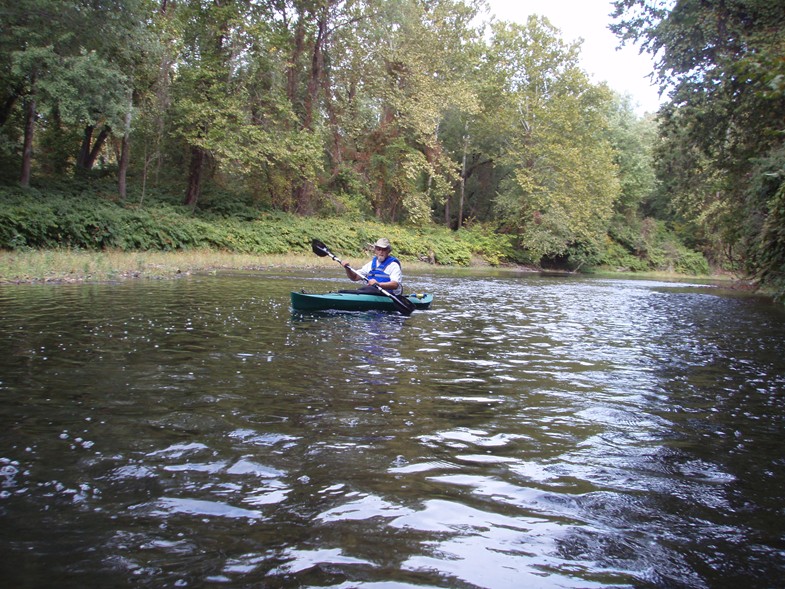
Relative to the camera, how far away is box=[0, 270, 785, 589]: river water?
2.70 m

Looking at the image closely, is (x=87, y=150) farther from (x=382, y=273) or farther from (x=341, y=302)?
(x=341, y=302)

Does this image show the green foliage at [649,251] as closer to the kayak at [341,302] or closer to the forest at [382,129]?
the forest at [382,129]

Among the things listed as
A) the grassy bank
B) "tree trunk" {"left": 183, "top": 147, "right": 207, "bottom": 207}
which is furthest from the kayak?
"tree trunk" {"left": 183, "top": 147, "right": 207, "bottom": 207}

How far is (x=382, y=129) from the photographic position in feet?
124

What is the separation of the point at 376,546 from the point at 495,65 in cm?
4185

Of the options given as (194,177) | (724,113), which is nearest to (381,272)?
(724,113)

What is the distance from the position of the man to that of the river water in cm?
322

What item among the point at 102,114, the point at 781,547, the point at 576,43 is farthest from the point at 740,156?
the point at 576,43

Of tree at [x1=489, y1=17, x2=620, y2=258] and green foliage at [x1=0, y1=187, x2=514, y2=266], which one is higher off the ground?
tree at [x1=489, y1=17, x2=620, y2=258]

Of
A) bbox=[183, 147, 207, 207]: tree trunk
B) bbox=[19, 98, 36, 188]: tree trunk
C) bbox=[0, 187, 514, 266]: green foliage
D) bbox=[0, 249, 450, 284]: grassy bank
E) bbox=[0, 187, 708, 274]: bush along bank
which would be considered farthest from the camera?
bbox=[183, 147, 207, 207]: tree trunk

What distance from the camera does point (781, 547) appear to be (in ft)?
9.73

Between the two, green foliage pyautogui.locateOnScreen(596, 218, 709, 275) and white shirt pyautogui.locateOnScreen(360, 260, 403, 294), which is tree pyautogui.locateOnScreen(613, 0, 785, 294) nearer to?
white shirt pyautogui.locateOnScreen(360, 260, 403, 294)

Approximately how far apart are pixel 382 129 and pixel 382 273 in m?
27.7

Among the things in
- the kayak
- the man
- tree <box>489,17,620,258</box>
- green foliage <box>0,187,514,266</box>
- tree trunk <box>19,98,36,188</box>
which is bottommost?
the kayak
